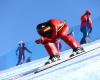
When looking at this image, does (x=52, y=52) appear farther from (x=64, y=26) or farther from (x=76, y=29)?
(x=76, y=29)

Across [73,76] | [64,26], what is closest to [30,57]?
[64,26]

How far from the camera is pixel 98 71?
70cm

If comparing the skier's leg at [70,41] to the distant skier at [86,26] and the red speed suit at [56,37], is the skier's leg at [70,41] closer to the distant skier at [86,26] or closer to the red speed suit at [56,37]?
the red speed suit at [56,37]

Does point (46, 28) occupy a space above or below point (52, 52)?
above

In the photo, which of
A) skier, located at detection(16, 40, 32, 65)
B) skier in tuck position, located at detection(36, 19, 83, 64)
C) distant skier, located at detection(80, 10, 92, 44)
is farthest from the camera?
skier, located at detection(16, 40, 32, 65)

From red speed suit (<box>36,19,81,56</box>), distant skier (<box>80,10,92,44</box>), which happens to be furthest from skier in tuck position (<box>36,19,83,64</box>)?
distant skier (<box>80,10,92,44</box>)

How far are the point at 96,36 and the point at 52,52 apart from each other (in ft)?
11.1

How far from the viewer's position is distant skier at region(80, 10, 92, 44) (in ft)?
14.6

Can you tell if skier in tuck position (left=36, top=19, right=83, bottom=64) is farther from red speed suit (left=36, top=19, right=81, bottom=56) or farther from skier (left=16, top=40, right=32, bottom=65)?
skier (left=16, top=40, right=32, bottom=65)

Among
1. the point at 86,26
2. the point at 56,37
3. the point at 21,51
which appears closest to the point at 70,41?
the point at 56,37

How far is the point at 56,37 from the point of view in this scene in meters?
1.68

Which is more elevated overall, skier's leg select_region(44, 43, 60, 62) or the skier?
the skier

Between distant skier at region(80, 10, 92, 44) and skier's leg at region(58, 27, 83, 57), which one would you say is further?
distant skier at region(80, 10, 92, 44)

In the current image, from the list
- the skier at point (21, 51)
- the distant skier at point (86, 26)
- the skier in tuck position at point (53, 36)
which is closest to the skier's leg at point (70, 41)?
the skier in tuck position at point (53, 36)
